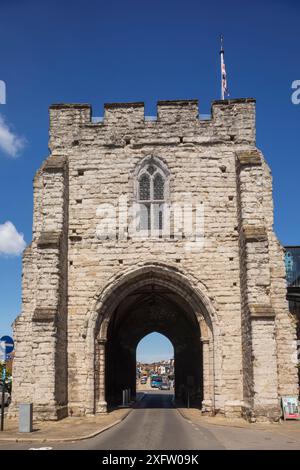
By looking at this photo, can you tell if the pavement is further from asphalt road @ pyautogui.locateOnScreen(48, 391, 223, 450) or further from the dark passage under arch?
the dark passage under arch

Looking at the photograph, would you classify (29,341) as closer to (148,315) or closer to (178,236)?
(178,236)

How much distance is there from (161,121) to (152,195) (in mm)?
2463

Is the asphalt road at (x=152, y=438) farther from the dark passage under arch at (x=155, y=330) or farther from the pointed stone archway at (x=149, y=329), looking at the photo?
the dark passage under arch at (x=155, y=330)

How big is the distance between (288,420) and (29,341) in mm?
7929

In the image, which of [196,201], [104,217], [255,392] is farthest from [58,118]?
[255,392]

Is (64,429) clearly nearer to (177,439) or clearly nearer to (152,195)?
(177,439)

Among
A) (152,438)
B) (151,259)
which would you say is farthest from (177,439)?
(151,259)

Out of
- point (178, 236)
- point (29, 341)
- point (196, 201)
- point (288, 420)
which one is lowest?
point (288, 420)

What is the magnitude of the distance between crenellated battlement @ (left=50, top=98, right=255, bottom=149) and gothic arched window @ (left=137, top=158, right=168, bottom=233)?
997 mm

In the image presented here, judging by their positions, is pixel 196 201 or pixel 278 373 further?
pixel 196 201

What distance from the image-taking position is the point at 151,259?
16.8 metres

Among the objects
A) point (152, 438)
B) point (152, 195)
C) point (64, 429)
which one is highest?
point (152, 195)

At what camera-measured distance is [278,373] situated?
16.0 m
